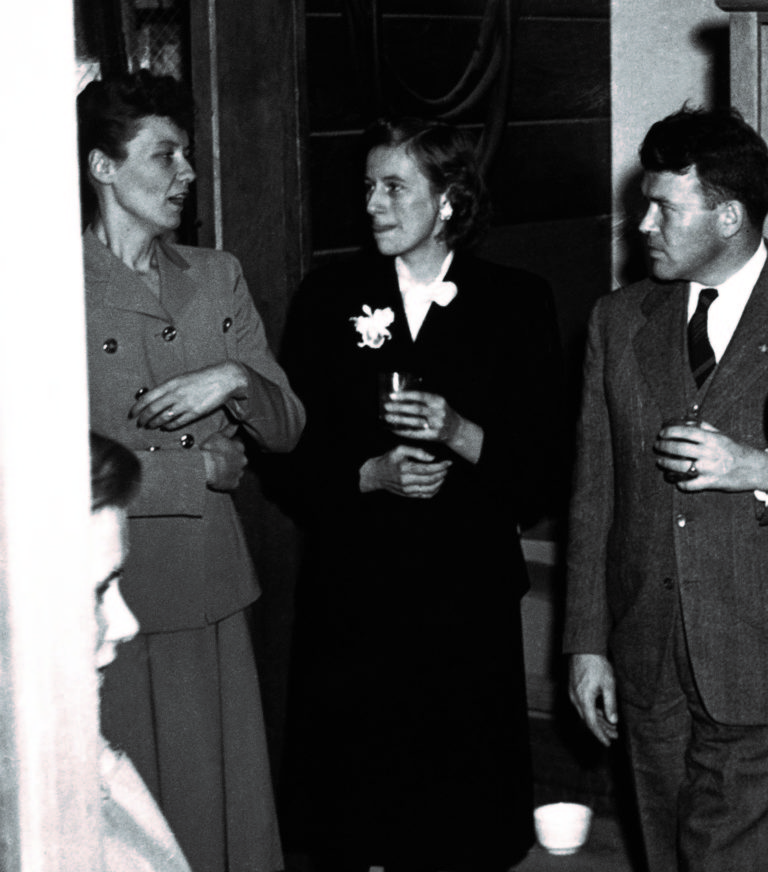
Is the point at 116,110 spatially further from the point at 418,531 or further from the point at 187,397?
the point at 418,531

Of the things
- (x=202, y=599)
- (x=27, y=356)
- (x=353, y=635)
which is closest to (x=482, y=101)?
(x=353, y=635)

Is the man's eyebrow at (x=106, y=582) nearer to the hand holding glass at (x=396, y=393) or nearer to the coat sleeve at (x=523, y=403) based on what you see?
the hand holding glass at (x=396, y=393)

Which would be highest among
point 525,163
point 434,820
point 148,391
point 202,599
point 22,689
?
point 525,163

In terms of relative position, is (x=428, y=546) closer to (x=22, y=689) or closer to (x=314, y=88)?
(x=314, y=88)

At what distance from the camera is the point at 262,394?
2270 mm

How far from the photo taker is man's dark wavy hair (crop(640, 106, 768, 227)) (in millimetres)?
2352

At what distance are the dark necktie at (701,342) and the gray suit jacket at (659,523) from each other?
0.01 m

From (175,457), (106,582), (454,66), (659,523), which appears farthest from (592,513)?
(454,66)

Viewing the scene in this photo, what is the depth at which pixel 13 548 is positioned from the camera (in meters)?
1.02

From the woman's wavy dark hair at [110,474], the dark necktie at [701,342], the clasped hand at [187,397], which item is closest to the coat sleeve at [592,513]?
the dark necktie at [701,342]

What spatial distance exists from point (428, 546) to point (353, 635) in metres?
0.23

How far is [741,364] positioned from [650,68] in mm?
2046

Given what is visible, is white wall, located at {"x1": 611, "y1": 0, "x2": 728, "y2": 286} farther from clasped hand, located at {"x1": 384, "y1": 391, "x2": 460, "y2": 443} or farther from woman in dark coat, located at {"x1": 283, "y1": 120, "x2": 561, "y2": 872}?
clasped hand, located at {"x1": 384, "y1": 391, "x2": 460, "y2": 443}

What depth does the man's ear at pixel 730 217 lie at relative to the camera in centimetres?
236
